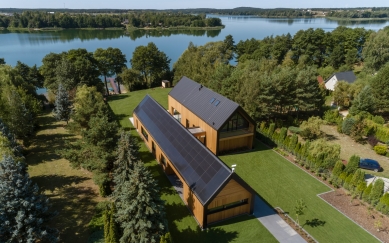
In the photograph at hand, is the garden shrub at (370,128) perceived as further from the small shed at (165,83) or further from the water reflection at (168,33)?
the water reflection at (168,33)

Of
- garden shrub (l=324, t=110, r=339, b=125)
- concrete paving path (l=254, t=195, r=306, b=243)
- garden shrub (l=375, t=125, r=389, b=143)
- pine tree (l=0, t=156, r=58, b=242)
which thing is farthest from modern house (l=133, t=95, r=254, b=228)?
garden shrub (l=324, t=110, r=339, b=125)

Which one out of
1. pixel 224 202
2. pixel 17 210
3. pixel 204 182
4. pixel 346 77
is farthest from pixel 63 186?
pixel 346 77

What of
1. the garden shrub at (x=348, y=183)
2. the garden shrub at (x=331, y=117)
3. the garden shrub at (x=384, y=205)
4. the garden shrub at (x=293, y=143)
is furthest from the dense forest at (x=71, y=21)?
the garden shrub at (x=384, y=205)

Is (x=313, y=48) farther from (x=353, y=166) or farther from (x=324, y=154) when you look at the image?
(x=353, y=166)

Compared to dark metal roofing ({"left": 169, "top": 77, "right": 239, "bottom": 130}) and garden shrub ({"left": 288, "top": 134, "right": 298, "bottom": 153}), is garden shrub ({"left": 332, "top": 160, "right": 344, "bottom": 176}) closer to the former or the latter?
garden shrub ({"left": 288, "top": 134, "right": 298, "bottom": 153})

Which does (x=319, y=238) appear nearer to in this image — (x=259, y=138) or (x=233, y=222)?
(x=233, y=222)

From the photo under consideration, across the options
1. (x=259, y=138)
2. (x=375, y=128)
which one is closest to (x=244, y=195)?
(x=259, y=138)
